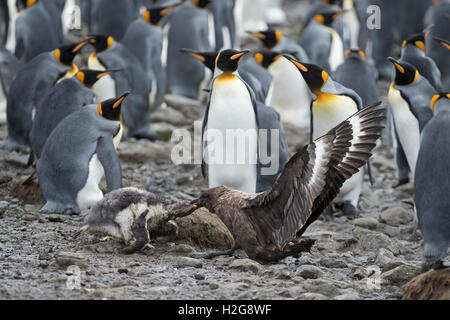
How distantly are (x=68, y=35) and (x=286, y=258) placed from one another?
8897mm

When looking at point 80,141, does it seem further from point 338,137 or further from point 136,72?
point 136,72

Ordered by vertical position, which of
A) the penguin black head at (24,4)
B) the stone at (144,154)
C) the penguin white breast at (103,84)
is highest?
the penguin black head at (24,4)

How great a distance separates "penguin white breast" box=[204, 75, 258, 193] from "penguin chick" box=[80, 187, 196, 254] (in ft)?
4.42

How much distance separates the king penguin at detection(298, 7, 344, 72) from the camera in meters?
10.8

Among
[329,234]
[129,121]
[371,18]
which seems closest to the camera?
[329,234]

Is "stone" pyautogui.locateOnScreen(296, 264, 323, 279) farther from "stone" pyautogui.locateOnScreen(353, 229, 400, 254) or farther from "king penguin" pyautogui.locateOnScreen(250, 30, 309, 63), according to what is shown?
"king penguin" pyautogui.locateOnScreen(250, 30, 309, 63)

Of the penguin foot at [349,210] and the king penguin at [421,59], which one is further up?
the king penguin at [421,59]

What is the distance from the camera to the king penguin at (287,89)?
901 centimetres

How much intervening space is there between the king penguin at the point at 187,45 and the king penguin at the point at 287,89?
151 centimetres

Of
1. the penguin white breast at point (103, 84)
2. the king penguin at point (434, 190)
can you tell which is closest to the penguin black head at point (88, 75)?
the penguin white breast at point (103, 84)

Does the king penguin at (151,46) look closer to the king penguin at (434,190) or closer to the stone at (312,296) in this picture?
the king penguin at (434,190)
